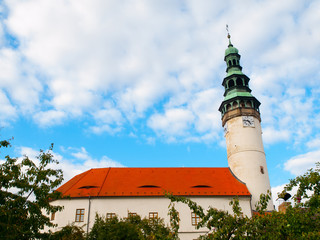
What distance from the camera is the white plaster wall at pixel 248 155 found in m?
29.5

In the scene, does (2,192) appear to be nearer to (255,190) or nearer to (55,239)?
(55,239)

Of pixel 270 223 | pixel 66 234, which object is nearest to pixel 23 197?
pixel 66 234

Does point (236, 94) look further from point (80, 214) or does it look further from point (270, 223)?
point (270, 223)

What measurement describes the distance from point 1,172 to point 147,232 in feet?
30.3

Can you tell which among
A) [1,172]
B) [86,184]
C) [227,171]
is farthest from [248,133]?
[1,172]

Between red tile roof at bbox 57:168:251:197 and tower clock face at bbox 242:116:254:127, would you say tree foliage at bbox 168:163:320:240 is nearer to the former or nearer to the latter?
red tile roof at bbox 57:168:251:197

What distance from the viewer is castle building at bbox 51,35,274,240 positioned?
26.2 meters

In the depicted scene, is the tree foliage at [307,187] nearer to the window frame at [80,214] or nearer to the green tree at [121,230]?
A: the green tree at [121,230]

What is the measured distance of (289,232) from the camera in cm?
909

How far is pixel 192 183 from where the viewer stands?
29156 millimetres

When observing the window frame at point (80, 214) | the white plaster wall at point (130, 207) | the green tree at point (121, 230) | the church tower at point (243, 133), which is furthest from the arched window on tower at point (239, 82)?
the window frame at point (80, 214)

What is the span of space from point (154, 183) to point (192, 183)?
3987mm

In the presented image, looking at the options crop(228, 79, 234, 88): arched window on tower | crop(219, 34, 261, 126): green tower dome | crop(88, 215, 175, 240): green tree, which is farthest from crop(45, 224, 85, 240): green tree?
crop(228, 79, 234, 88): arched window on tower

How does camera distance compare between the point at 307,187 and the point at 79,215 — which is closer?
the point at 307,187
